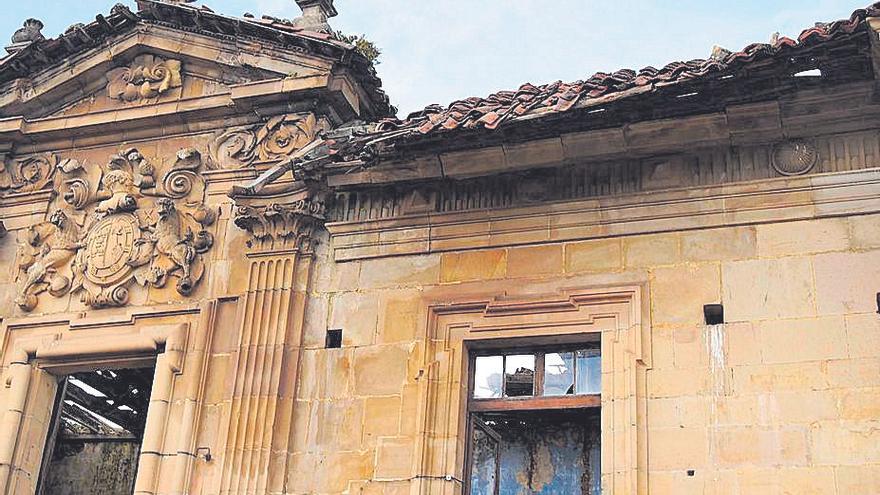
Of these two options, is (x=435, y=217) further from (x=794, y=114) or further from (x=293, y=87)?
(x=794, y=114)

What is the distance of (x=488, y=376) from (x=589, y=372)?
92 cm

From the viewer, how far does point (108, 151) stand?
42.7 ft

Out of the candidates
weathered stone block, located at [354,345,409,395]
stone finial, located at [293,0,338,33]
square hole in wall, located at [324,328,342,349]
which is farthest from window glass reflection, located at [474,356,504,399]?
stone finial, located at [293,0,338,33]

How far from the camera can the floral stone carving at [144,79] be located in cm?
1297

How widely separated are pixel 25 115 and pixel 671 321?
25.0ft

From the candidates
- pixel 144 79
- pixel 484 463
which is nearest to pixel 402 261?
pixel 484 463

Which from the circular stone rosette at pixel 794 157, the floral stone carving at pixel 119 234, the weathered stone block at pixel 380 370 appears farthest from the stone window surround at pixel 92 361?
the circular stone rosette at pixel 794 157

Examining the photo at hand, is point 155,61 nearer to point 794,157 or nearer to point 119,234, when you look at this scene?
point 119,234

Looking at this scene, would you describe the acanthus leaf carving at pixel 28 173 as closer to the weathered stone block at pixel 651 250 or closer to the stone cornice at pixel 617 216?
the stone cornice at pixel 617 216

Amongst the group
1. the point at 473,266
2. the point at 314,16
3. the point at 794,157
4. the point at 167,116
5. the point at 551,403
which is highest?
the point at 314,16

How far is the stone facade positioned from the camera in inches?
379

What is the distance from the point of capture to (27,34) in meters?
14.0

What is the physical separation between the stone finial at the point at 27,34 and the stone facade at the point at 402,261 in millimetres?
544

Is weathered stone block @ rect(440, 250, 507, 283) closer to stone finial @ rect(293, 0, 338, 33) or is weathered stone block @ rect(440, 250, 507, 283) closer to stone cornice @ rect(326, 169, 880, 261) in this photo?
stone cornice @ rect(326, 169, 880, 261)
